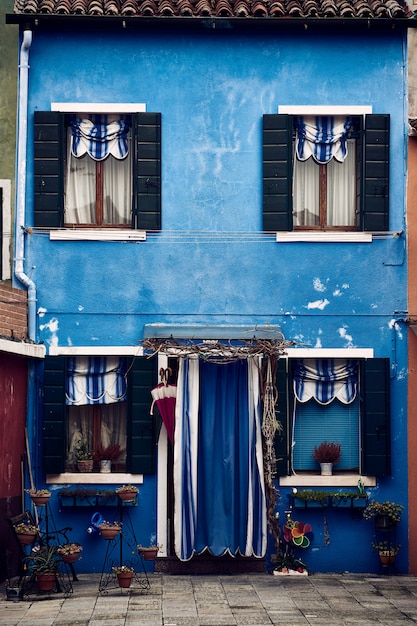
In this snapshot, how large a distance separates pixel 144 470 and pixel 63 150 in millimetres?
4377

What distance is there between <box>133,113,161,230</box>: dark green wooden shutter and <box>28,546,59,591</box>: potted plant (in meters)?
4.48

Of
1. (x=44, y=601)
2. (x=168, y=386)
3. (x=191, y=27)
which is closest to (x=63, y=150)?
(x=191, y=27)

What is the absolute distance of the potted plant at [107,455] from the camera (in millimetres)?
15289

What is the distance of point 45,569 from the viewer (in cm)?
1338

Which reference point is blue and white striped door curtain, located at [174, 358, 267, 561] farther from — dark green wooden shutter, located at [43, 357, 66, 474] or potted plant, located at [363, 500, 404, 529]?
dark green wooden shutter, located at [43, 357, 66, 474]

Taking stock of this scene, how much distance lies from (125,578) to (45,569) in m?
0.94

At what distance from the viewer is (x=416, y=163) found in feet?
50.9

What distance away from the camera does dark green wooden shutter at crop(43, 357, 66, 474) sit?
15.1 m

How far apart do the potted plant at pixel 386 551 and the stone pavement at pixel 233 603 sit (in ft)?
0.69

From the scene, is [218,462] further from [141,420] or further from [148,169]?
[148,169]

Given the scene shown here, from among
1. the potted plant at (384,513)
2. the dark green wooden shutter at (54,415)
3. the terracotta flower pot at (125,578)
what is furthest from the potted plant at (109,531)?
the potted plant at (384,513)

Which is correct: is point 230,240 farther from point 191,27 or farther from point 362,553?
point 362,553

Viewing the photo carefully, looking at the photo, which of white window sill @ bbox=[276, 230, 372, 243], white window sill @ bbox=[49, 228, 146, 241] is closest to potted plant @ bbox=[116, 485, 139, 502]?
white window sill @ bbox=[49, 228, 146, 241]

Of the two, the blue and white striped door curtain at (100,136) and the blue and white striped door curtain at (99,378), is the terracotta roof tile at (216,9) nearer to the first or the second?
the blue and white striped door curtain at (100,136)
